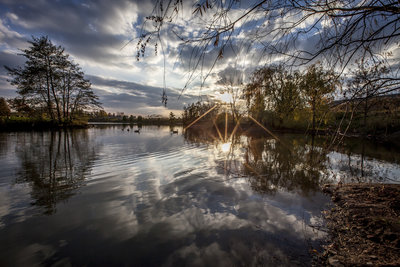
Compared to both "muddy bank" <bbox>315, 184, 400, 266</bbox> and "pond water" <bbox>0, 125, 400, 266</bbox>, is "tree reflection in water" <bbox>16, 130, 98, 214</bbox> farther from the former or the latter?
"muddy bank" <bbox>315, 184, 400, 266</bbox>

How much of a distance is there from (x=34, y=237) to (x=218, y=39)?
4104 mm

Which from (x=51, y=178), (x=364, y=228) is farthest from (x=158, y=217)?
(x=51, y=178)

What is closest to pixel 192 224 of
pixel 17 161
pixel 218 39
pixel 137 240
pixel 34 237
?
pixel 137 240

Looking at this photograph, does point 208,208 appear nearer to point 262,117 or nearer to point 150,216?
point 150,216

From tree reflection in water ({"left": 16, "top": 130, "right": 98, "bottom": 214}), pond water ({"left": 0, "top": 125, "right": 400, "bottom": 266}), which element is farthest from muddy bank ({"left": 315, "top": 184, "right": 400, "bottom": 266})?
tree reflection in water ({"left": 16, "top": 130, "right": 98, "bottom": 214})

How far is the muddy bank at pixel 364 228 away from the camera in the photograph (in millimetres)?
2180

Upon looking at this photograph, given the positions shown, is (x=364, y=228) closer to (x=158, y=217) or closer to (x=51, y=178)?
(x=158, y=217)

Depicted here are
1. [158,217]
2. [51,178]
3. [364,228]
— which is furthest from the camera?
[51,178]

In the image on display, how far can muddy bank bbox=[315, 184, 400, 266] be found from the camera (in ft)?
7.15

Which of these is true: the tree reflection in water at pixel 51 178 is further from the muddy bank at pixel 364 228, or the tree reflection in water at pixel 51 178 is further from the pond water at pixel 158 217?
Result: the muddy bank at pixel 364 228

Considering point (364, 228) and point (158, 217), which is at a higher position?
point (364, 228)

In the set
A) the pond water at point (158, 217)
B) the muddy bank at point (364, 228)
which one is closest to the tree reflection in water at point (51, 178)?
the pond water at point (158, 217)

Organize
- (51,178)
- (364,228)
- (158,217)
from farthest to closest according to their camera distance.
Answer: (51,178) < (158,217) < (364,228)

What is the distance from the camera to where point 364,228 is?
9.50ft
